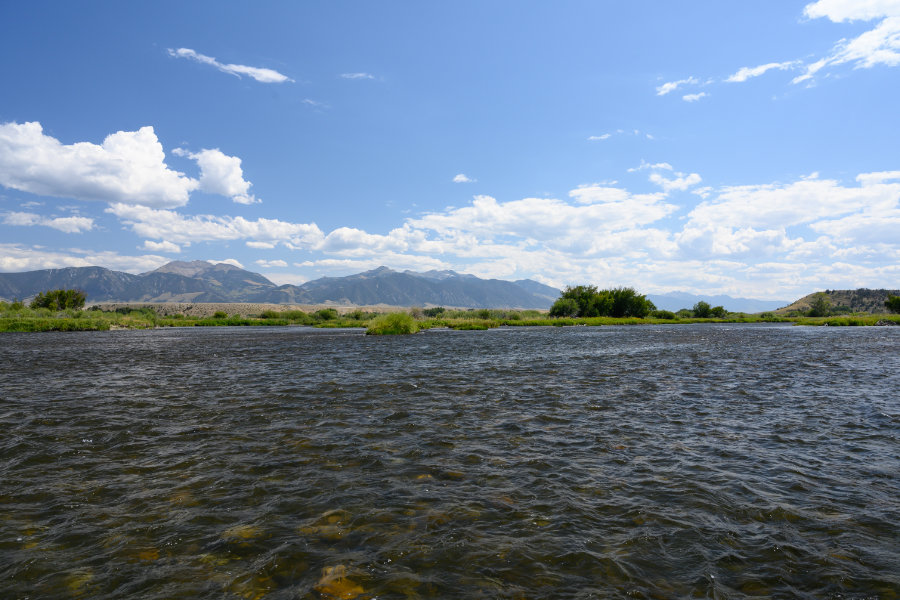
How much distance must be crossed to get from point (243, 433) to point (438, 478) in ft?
22.1

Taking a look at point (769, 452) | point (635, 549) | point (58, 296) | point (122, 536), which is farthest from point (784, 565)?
point (58, 296)

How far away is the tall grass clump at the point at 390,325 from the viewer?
63.9m

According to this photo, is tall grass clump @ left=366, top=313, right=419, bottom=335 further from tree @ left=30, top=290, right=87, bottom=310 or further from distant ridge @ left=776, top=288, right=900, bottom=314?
distant ridge @ left=776, top=288, right=900, bottom=314

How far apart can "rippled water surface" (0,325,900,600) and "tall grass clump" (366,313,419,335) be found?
148 feet

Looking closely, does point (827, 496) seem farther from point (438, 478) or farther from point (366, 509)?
point (366, 509)

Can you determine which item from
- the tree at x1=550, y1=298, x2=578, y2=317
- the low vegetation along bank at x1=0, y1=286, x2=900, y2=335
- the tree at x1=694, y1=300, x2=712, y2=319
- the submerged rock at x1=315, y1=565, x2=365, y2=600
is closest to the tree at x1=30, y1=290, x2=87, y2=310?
the low vegetation along bank at x1=0, y1=286, x2=900, y2=335

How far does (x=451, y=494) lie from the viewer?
832 centimetres

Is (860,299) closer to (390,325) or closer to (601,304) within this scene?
(601,304)

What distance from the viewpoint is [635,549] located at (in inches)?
249

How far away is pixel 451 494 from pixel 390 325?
57.2m

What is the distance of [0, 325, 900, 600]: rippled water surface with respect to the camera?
18.4ft

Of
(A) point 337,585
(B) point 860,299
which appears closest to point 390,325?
(A) point 337,585

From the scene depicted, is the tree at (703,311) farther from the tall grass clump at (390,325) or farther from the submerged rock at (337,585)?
the submerged rock at (337,585)

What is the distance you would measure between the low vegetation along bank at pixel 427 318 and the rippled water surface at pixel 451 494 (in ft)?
165
